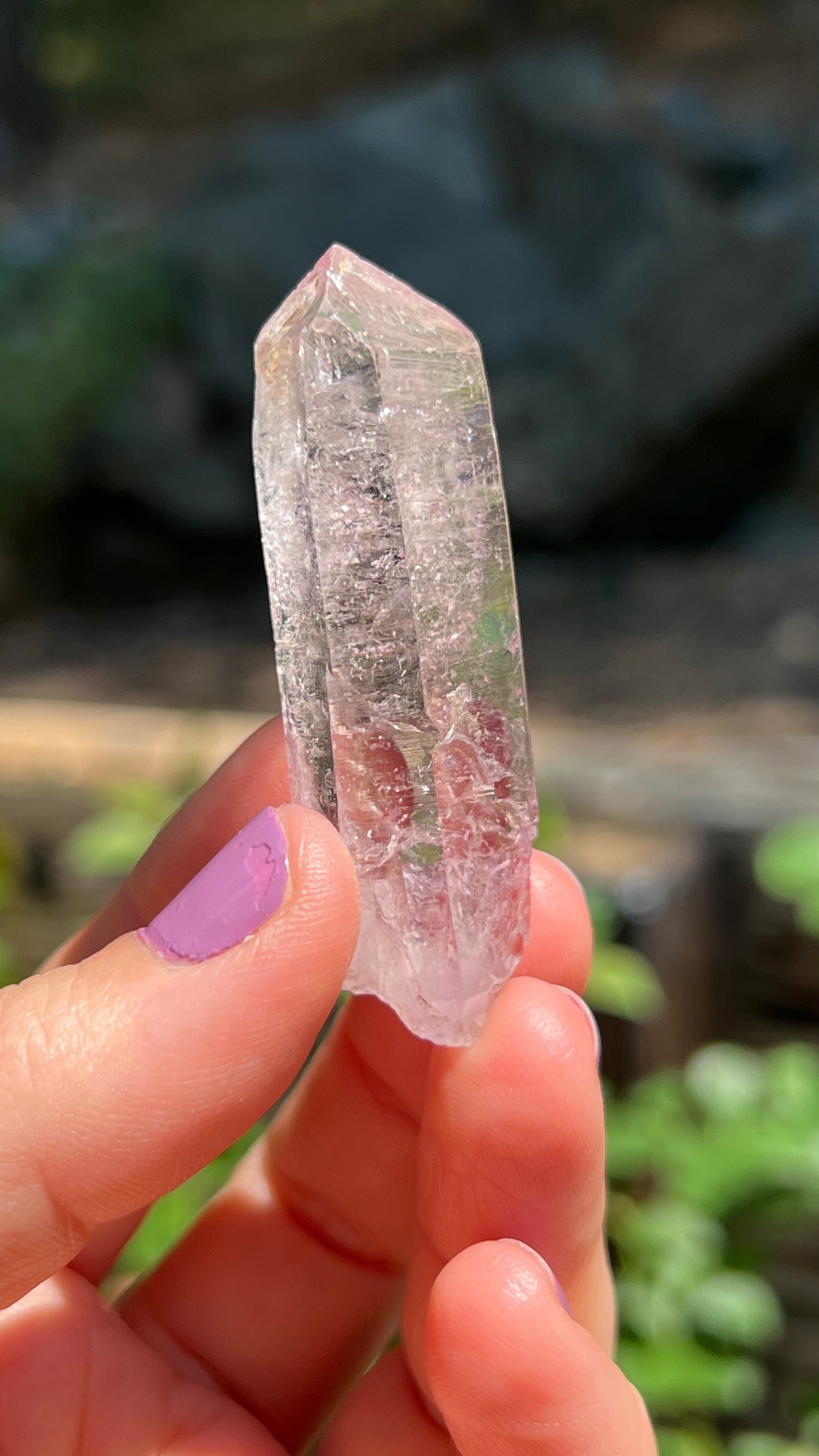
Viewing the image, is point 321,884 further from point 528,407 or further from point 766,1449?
point 528,407

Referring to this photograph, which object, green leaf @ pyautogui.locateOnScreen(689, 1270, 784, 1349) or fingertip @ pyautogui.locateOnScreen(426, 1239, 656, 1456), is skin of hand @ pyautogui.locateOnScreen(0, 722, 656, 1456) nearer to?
fingertip @ pyautogui.locateOnScreen(426, 1239, 656, 1456)

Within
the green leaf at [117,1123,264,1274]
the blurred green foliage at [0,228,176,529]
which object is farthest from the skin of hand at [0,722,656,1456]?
the blurred green foliage at [0,228,176,529]

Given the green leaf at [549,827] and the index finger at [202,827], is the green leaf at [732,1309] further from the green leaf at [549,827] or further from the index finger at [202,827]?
the index finger at [202,827]

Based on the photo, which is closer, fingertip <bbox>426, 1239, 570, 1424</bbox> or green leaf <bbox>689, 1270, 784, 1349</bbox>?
fingertip <bbox>426, 1239, 570, 1424</bbox>

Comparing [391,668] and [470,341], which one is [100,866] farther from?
[470,341]

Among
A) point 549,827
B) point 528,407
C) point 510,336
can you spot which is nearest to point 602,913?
Answer: point 549,827

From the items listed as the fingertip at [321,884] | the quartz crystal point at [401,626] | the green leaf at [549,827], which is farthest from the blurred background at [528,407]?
the fingertip at [321,884]

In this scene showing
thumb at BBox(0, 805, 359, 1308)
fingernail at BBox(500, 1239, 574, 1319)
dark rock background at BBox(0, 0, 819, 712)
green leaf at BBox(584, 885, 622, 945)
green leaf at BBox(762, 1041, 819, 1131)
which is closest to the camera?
thumb at BBox(0, 805, 359, 1308)

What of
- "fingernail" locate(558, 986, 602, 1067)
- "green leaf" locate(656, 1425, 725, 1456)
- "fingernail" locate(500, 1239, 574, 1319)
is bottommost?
"green leaf" locate(656, 1425, 725, 1456)

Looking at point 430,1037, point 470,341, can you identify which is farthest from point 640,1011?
point 470,341
